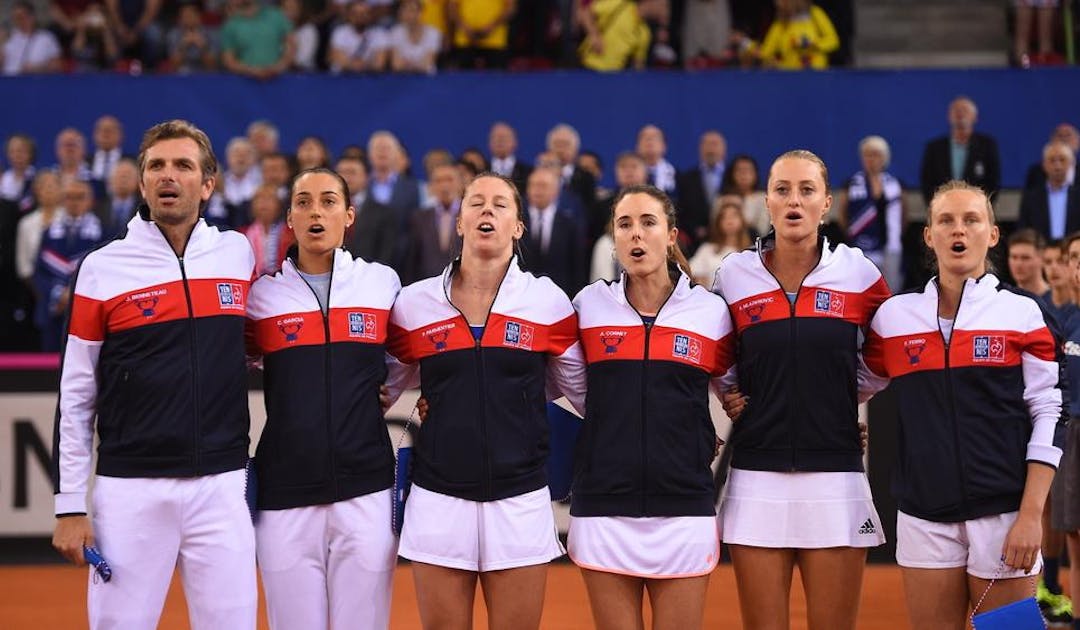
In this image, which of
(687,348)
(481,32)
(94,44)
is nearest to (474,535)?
(687,348)

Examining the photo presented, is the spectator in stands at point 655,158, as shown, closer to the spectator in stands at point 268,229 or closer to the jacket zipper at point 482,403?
the spectator in stands at point 268,229

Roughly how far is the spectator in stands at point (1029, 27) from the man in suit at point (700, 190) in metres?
4.25

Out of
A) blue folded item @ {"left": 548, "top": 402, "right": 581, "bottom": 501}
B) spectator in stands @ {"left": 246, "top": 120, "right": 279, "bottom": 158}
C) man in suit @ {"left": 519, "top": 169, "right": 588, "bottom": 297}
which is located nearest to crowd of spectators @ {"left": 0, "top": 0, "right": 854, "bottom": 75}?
spectator in stands @ {"left": 246, "top": 120, "right": 279, "bottom": 158}

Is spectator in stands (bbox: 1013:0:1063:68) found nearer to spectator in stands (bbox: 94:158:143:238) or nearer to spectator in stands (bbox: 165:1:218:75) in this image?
spectator in stands (bbox: 165:1:218:75)

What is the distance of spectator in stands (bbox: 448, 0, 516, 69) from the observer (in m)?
14.3

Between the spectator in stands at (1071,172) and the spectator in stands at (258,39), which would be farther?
the spectator in stands at (258,39)

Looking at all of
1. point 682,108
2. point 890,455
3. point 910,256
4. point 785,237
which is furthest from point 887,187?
point 785,237

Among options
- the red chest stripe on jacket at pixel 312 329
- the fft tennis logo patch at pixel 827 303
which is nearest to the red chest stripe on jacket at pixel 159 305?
the red chest stripe on jacket at pixel 312 329

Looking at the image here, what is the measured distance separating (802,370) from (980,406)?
0.68 m

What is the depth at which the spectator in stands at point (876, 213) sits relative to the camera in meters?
12.3

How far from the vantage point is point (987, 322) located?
217 inches

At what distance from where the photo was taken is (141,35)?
15453mm

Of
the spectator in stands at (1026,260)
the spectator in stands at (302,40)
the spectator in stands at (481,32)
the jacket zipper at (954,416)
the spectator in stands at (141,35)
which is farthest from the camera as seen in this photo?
the spectator in stands at (141,35)

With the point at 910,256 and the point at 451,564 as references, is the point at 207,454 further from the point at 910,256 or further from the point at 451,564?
the point at 910,256
